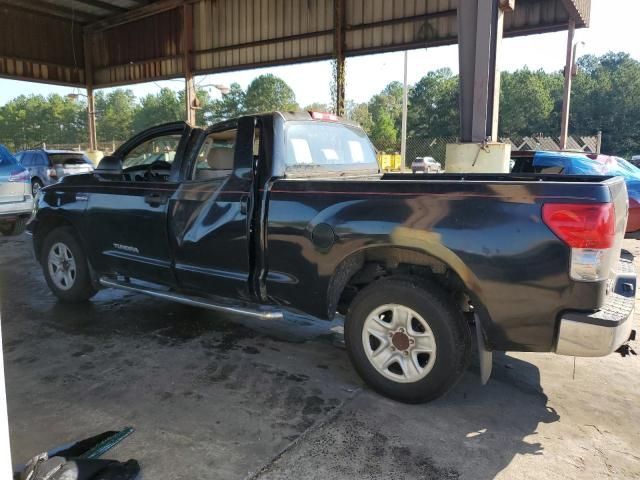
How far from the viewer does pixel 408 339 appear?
3287 mm

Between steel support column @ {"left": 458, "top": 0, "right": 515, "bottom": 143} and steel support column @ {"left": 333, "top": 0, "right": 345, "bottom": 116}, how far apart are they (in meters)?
7.25

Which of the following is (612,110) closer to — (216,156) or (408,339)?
(216,156)

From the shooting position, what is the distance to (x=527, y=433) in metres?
3.07

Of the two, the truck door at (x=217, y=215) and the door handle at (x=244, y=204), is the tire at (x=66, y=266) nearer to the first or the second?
the truck door at (x=217, y=215)

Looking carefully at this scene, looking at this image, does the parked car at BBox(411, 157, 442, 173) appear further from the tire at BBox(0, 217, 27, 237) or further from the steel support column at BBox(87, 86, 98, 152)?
the tire at BBox(0, 217, 27, 237)

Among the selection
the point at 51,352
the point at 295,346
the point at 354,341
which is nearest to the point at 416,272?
the point at 354,341

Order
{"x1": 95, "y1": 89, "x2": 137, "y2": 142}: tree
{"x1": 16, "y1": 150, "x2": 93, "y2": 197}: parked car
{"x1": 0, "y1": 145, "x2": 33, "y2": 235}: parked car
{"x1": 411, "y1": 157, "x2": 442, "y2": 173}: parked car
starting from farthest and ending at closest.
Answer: {"x1": 95, "y1": 89, "x2": 137, "y2": 142}: tree, {"x1": 411, "y1": 157, "x2": 442, "y2": 173}: parked car, {"x1": 16, "y1": 150, "x2": 93, "y2": 197}: parked car, {"x1": 0, "y1": 145, "x2": 33, "y2": 235}: parked car

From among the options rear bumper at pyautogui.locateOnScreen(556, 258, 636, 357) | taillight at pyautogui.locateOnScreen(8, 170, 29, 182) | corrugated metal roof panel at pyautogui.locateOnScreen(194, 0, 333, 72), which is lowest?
rear bumper at pyautogui.locateOnScreen(556, 258, 636, 357)

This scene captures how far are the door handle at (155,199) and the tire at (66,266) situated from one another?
1.26m

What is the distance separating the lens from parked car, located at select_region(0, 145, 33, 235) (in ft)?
29.6

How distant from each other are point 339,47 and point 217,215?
12.3 metres

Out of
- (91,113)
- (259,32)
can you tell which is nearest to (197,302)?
(259,32)

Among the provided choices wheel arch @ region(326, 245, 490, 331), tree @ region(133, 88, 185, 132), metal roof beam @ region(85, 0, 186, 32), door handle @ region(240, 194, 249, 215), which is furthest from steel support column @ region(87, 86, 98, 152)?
tree @ region(133, 88, 185, 132)

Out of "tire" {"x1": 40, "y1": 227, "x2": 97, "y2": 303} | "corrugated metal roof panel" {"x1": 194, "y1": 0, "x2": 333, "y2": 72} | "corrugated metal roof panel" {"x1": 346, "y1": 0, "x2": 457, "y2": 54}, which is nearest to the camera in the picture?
"tire" {"x1": 40, "y1": 227, "x2": 97, "y2": 303}
